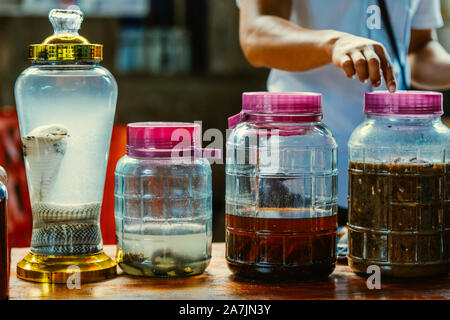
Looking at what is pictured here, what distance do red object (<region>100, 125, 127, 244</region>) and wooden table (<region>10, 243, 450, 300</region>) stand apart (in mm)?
786

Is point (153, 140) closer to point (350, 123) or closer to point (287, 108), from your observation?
point (287, 108)

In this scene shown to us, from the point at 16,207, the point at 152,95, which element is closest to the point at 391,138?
the point at 16,207

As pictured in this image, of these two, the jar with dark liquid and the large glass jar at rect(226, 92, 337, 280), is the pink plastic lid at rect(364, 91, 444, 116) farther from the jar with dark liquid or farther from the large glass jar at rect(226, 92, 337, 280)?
the jar with dark liquid

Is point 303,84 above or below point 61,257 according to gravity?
above

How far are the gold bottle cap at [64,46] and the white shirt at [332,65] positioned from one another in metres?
0.56

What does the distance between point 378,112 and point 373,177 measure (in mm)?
95

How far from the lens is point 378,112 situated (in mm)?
1018

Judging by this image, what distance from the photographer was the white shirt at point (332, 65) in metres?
1.41

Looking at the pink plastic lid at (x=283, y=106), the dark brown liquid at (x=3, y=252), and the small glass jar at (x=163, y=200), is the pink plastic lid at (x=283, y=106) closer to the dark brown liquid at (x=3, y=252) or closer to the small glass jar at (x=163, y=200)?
the small glass jar at (x=163, y=200)

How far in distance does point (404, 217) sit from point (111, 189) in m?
1.07

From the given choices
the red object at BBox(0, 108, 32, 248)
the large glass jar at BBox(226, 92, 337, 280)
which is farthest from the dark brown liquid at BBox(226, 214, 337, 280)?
the red object at BBox(0, 108, 32, 248)

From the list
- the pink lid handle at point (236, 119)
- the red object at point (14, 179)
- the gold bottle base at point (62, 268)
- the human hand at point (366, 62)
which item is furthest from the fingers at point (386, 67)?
the red object at point (14, 179)
